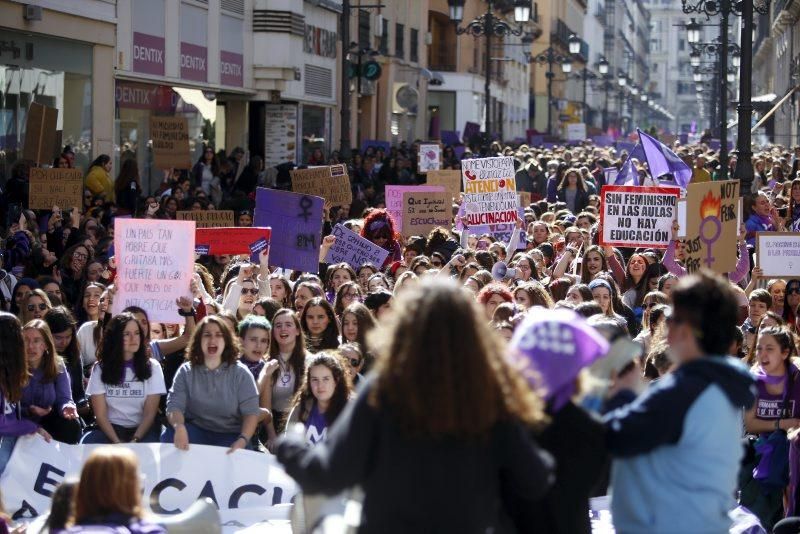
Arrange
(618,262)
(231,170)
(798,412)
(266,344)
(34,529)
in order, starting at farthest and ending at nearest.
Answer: (231,170), (618,262), (266,344), (798,412), (34,529)

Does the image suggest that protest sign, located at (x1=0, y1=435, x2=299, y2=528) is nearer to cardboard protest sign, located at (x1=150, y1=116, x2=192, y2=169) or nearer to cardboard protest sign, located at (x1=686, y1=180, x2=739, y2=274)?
cardboard protest sign, located at (x1=686, y1=180, x2=739, y2=274)

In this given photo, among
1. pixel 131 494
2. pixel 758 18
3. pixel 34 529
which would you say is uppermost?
pixel 758 18

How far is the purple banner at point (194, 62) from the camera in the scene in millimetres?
25516

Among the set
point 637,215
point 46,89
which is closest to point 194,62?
point 46,89

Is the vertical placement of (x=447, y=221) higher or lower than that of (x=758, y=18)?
lower

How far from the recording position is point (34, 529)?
6625mm

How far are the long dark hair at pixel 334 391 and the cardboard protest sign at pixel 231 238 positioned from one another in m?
4.22

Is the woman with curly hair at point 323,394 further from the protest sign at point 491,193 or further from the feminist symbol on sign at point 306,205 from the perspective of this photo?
the protest sign at point 491,193

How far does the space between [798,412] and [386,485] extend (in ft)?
14.6

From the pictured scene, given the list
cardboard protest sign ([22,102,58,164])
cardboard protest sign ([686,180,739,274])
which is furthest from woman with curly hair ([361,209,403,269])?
cardboard protest sign ([22,102,58,164])

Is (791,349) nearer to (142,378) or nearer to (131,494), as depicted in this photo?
(142,378)

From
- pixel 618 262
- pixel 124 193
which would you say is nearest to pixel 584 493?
pixel 618 262

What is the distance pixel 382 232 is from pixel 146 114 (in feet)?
36.5

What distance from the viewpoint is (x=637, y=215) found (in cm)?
1395
